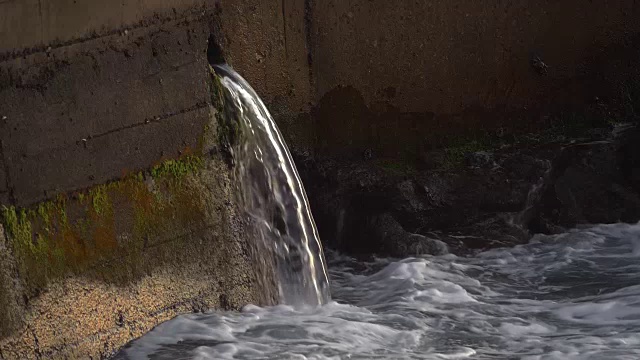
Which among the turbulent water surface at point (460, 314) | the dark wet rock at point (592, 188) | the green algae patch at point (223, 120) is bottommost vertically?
the turbulent water surface at point (460, 314)

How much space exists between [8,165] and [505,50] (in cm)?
355

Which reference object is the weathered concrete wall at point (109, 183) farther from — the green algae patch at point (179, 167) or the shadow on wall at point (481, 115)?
the shadow on wall at point (481, 115)

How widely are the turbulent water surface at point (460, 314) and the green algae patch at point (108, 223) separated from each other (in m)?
0.43

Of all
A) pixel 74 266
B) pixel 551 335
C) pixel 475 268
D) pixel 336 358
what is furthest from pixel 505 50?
pixel 74 266

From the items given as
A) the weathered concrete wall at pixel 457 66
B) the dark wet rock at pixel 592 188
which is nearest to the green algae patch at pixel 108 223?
the weathered concrete wall at pixel 457 66

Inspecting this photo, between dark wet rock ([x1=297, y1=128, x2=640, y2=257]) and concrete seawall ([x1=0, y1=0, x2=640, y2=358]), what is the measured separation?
200mm

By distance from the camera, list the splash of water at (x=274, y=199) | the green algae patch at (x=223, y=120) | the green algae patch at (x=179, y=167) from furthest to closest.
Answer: the splash of water at (x=274, y=199) < the green algae patch at (x=223, y=120) < the green algae patch at (x=179, y=167)

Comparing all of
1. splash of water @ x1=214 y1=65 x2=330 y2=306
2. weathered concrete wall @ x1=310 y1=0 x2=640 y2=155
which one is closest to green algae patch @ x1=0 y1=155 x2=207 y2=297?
splash of water @ x1=214 y1=65 x2=330 y2=306

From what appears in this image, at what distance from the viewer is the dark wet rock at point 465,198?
6.48 metres

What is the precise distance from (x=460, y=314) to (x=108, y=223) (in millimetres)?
1862

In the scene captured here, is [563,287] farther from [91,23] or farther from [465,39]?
[91,23]

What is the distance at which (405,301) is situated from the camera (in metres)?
5.66

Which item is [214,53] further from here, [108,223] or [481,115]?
[481,115]

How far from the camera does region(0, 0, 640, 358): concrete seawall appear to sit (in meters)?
4.63
